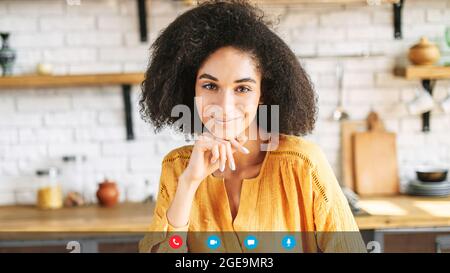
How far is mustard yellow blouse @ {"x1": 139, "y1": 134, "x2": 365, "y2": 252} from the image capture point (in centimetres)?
63

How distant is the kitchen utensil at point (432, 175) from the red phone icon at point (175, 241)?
3.50ft

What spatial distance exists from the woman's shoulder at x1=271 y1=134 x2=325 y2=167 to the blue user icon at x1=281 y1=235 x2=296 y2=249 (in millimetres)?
100

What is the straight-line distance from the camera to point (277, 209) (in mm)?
670

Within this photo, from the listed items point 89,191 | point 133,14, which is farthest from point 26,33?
point 89,191

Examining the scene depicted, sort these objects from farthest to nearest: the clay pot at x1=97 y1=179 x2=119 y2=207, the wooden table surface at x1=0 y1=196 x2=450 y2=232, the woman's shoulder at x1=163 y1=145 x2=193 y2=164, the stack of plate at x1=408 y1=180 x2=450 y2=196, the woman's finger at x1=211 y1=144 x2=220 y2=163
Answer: the clay pot at x1=97 y1=179 x2=119 y2=207 → the stack of plate at x1=408 y1=180 x2=450 y2=196 → the wooden table surface at x1=0 y1=196 x2=450 y2=232 → the woman's shoulder at x1=163 y1=145 x2=193 y2=164 → the woman's finger at x1=211 y1=144 x2=220 y2=163

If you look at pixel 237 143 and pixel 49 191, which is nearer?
pixel 237 143

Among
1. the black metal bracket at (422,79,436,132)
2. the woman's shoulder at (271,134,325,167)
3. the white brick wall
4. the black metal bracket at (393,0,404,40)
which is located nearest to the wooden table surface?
the white brick wall

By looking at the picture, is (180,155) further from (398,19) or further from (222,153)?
(398,19)

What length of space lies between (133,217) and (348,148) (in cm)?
69

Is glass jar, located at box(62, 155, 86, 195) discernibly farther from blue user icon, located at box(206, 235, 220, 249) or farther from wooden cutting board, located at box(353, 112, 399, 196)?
blue user icon, located at box(206, 235, 220, 249)

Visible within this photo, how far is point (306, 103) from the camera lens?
0.74 metres

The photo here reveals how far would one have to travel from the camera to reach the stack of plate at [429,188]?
1.44 meters

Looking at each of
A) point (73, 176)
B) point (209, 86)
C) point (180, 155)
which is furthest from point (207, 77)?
point (73, 176)

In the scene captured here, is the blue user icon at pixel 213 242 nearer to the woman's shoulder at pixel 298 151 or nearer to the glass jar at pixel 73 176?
the woman's shoulder at pixel 298 151
